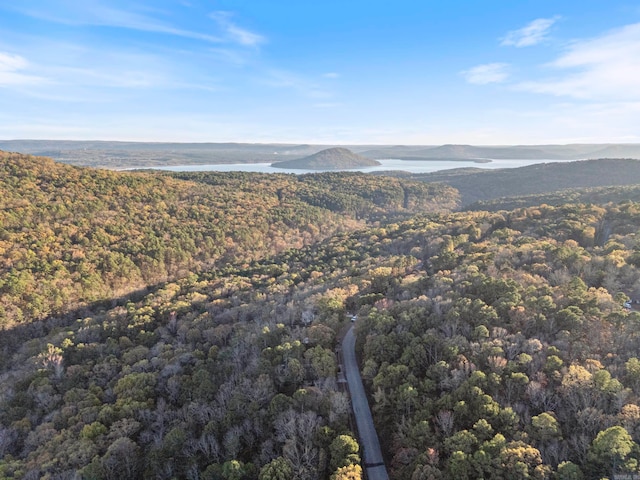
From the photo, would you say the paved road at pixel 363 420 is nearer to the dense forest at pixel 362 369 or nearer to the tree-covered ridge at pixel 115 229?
the dense forest at pixel 362 369

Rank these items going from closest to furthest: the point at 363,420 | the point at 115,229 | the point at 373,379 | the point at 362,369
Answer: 1. the point at 363,420
2. the point at 373,379
3. the point at 362,369
4. the point at 115,229

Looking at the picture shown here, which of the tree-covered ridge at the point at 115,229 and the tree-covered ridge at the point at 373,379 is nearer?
the tree-covered ridge at the point at 373,379

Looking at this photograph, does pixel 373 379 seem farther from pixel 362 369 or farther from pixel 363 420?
pixel 362 369

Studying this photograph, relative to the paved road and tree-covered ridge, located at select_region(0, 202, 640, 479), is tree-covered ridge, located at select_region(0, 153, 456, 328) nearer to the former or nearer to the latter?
tree-covered ridge, located at select_region(0, 202, 640, 479)

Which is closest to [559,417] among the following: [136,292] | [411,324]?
[411,324]

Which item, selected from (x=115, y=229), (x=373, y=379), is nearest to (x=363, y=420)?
(x=373, y=379)

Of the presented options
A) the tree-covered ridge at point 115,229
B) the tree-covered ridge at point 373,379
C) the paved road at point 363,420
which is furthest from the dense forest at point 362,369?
the tree-covered ridge at point 115,229
